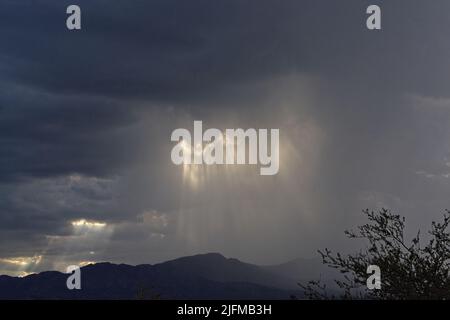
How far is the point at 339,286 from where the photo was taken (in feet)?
69.2

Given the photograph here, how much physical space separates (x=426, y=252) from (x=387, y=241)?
55.9 inches
